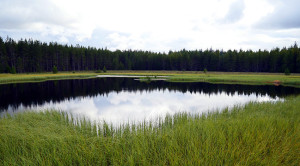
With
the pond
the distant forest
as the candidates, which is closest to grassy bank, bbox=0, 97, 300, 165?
the pond

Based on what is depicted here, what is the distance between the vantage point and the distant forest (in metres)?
77.4

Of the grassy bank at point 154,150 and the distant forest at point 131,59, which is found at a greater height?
the distant forest at point 131,59

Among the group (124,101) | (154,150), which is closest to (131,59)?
(124,101)

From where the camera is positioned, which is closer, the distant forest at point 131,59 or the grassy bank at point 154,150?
the grassy bank at point 154,150

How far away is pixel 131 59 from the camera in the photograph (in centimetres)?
12575

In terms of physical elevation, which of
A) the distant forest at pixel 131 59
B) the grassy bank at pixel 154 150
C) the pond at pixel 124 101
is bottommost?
the pond at pixel 124 101

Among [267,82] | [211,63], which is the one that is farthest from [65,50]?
[267,82]

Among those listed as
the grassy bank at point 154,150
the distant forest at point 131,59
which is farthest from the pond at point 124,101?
the distant forest at point 131,59

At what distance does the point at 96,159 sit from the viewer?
570 centimetres

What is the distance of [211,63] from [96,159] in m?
104

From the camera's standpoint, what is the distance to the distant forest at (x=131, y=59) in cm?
7738

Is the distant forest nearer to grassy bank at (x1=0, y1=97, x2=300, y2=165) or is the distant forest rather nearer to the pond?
the pond

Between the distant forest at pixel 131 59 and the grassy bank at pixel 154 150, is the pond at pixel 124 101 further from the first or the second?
the distant forest at pixel 131 59

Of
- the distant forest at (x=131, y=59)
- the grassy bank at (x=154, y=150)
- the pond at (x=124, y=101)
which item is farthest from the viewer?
the distant forest at (x=131, y=59)
